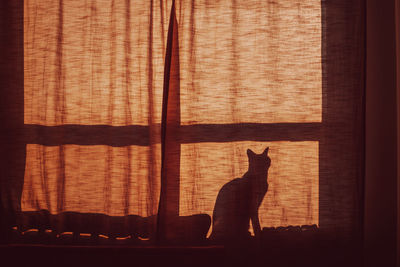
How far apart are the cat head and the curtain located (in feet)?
0.10

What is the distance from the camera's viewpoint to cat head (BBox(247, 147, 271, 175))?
1437mm

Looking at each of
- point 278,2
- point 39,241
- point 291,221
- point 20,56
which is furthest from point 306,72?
point 39,241

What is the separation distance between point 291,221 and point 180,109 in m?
0.82

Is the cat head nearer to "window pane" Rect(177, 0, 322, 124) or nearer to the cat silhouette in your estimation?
the cat silhouette

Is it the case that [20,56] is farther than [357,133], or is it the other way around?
[20,56]

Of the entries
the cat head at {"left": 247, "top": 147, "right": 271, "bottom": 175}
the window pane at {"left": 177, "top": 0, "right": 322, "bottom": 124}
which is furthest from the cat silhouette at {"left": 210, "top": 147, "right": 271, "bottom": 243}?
the window pane at {"left": 177, "top": 0, "right": 322, "bottom": 124}

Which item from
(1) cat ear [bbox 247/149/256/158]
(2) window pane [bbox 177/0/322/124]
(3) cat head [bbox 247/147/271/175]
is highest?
(2) window pane [bbox 177/0/322/124]

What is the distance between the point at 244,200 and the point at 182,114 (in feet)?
1.82

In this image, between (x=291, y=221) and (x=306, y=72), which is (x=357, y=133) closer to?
(x=306, y=72)

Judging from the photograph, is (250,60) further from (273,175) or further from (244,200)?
(244,200)

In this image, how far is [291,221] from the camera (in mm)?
1447

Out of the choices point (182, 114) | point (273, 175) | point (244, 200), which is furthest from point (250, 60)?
point (244, 200)

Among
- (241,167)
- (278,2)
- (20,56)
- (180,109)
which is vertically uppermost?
(278,2)

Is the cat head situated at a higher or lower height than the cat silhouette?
higher
